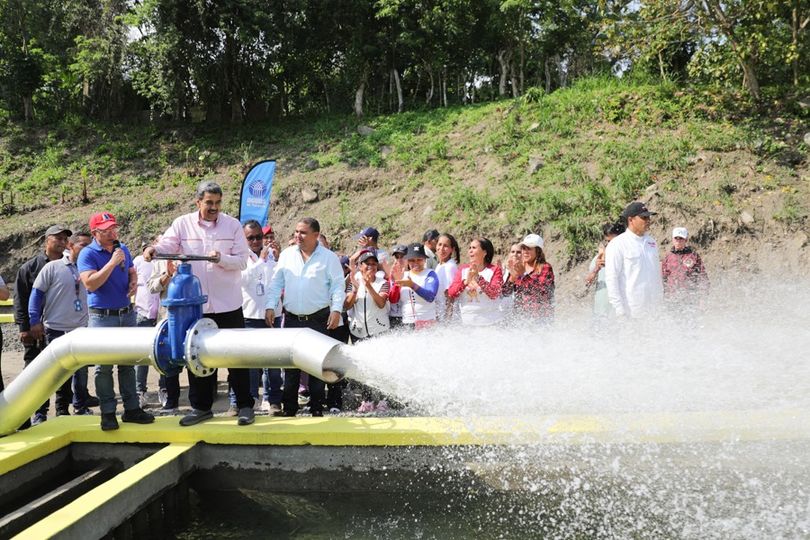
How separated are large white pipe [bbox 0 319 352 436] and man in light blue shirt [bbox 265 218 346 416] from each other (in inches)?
55.5

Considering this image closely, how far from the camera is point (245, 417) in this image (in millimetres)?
4871

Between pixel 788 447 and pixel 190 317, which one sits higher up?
pixel 190 317

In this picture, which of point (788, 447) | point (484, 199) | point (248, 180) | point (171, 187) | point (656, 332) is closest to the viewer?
point (788, 447)

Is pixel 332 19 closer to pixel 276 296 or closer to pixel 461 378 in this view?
pixel 276 296

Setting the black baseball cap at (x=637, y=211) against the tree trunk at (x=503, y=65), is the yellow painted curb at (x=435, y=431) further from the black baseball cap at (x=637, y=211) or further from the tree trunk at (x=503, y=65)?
the tree trunk at (x=503, y=65)

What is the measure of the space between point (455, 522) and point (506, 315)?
236cm

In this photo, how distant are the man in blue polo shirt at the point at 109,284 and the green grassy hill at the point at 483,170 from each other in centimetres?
935

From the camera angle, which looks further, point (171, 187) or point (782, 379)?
point (171, 187)

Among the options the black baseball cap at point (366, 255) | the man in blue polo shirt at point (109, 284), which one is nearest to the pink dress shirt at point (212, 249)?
the man in blue polo shirt at point (109, 284)

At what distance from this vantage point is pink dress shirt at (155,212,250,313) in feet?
16.7

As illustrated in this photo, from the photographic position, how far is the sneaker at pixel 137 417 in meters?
4.92

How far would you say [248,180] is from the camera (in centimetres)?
1077

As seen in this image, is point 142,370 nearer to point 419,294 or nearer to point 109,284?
point 109,284

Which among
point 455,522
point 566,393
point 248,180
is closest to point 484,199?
point 248,180
